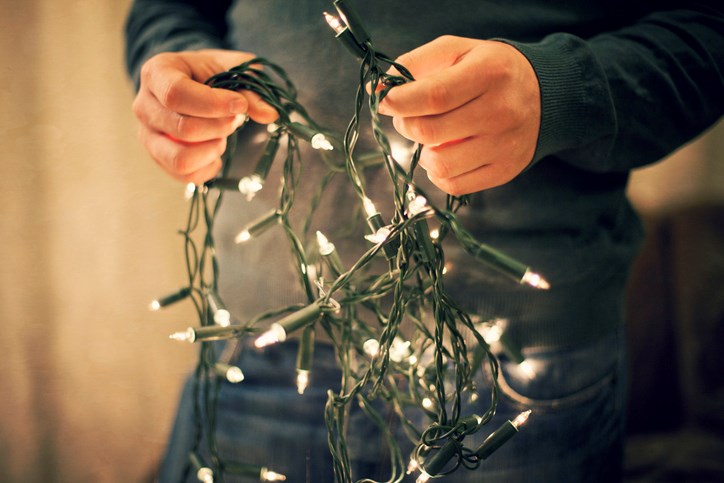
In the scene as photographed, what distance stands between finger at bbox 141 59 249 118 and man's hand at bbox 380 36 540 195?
14 cm

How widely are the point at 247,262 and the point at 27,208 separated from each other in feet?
2.52

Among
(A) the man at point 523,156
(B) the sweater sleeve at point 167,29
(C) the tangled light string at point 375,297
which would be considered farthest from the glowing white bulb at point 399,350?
(B) the sweater sleeve at point 167,29

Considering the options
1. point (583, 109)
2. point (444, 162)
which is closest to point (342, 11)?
point (444, 162)

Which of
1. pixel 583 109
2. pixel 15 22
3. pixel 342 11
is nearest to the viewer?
pixel 342 11

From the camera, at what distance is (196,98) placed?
1.35ft

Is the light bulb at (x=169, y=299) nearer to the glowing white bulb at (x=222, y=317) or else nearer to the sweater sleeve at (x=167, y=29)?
the glowing white bulb at (x=222, y=317)

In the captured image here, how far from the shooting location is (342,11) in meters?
0.32

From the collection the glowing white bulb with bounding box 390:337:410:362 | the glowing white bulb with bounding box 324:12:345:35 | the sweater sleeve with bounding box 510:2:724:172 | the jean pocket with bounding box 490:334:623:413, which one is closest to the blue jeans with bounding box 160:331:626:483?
the jean pocket with bounding box 490:334:623:413

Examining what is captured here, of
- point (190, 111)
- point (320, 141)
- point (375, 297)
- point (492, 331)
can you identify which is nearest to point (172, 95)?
point (190, 111)

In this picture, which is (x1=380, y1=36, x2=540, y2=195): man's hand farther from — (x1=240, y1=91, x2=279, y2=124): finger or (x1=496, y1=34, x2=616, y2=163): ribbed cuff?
(x1=240, y1=91, x2=279, y2=124): finger

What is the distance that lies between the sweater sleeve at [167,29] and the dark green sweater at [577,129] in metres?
0.01

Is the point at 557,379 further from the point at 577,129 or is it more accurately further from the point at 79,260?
the point at 79,260

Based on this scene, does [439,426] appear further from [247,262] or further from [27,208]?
[27,208]

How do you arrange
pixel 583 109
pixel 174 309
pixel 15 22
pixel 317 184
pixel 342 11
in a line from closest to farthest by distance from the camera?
pixel 342 11
pixel 583 109
pixel 317 184
pixel 15 22
pixel 174 309
